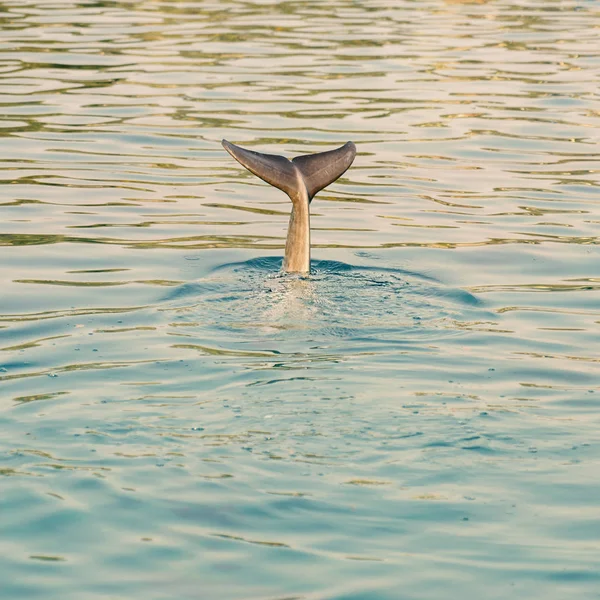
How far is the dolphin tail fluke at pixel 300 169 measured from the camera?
38.5 feet

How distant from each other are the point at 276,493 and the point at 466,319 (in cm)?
407

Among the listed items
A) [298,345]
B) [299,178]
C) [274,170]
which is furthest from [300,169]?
[298,345]

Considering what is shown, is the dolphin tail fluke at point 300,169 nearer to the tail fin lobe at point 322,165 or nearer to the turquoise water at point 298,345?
the tail fin lobe at point 322,165

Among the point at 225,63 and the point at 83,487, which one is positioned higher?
the point at 225,63

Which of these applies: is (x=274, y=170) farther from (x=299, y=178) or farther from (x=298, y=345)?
(x=298, y=345)

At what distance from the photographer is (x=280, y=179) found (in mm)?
11906

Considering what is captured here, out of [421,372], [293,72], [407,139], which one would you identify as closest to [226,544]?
[421,372]

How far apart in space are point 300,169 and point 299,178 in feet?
0.36

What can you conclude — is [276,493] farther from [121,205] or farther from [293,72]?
[293,72]

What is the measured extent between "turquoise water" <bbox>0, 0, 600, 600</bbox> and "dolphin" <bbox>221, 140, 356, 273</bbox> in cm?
34

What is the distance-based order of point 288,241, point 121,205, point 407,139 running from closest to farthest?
point 288,241 → point 121,205 → point 407,139

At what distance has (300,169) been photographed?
1210 cm

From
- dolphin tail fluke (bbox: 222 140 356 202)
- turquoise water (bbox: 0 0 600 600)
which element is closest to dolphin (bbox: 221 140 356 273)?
dolphin tail fluke (bbox: 222 140 356 202)

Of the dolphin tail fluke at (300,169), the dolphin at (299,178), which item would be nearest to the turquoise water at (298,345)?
the dolphin at (299,178)
